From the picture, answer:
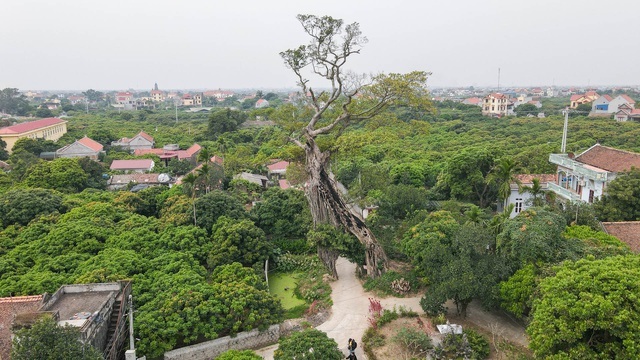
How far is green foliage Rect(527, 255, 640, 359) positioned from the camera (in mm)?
8539

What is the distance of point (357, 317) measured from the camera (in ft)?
45.9

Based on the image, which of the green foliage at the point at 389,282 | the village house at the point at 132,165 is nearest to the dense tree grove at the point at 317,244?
the green foliage at the point at 389,282

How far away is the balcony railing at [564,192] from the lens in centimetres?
1959

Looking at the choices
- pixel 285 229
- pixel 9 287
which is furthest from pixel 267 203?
pixel 9 287

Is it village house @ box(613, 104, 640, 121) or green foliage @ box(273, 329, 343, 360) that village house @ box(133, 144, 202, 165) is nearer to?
green foliage @ box(273, 329, 343, 360)

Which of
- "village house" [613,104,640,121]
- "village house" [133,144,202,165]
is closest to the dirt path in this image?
"village house" [133,144,202,165]

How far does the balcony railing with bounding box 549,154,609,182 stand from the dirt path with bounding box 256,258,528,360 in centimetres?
867

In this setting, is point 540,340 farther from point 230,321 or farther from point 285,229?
point 285,229

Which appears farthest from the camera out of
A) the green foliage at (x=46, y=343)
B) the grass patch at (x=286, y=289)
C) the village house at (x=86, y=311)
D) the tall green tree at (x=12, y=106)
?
the tall green tree at (x=12, y=106)

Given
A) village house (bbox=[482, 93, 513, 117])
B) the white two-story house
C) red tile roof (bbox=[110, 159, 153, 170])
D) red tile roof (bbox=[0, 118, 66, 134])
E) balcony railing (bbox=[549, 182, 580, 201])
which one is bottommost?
red tile roof (bbox=[110, 159, 153, 170])

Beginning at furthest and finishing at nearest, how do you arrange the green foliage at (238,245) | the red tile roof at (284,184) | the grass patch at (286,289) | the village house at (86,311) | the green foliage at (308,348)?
the red tile roof at (284,184) → the green foliage at (238,245) → the grass patch at (286,289) → the village house at (86,311) → the green foliage at (308,348)

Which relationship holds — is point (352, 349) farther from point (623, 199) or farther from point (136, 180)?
point (136, 180)

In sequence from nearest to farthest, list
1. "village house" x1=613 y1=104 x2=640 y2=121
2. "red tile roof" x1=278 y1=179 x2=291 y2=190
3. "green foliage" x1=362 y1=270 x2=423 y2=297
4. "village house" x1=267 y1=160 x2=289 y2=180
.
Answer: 1. "green foliage" x1=362 y1=270 x2=423 y2=297
2. "red tile roof" x1=278 y1=179 x2=291 y2=190
3. "village house" x1=267 y1=160 x2=289 y2=180
4. "village house" x1=613 y1=104 x2=640 y2=121

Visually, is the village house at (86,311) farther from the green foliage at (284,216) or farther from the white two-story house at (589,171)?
the white two-story house at (589,171)
